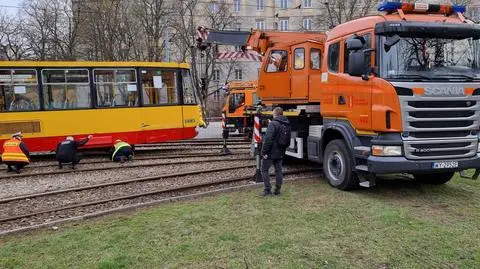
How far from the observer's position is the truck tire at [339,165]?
8361 millimetres

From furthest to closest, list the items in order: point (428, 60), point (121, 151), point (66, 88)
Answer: point (66, 88), point (121, 151), point (428, 60)

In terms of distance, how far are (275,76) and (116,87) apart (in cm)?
557

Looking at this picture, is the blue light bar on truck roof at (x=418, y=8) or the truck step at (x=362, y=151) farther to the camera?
the blue light bar on truck roof at (x=418, y=8)

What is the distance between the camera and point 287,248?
5453mm

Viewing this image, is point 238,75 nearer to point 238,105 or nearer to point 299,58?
point 238,105

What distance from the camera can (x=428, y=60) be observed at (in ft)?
24.6

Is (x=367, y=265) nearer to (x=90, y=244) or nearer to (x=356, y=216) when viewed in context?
(x=356, y=216)

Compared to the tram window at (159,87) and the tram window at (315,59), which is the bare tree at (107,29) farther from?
the tram window at (315,59)

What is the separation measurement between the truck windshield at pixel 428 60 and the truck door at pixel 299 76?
3.23 meters

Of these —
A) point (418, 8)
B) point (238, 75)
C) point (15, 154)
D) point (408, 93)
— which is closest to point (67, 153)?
point (15, 154)

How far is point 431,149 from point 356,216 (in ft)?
6.02

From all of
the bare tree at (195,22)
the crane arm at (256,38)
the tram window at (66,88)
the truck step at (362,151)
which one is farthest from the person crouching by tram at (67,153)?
the bare tree at (195,22)

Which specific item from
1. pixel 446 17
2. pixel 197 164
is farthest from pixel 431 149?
pixel 197 164

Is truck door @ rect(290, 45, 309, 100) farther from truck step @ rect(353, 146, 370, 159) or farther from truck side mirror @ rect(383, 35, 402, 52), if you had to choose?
truck side mirror @ rect(383, 35, 402, 52)
